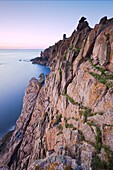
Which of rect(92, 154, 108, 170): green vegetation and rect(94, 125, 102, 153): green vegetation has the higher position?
rect(94, 125, 102, 153): green vegetation

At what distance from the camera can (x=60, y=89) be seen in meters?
21.0

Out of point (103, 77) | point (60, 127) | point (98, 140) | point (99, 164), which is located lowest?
point (60, 127)

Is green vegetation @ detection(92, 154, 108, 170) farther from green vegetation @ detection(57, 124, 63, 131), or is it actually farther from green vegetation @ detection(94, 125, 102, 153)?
green vegetation @ detection(57, 124, 63, 131)

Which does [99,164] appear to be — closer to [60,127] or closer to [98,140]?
[98,140]

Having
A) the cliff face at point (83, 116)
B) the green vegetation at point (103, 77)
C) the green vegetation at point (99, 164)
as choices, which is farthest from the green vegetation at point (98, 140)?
the green vegetation at point (103, 77)

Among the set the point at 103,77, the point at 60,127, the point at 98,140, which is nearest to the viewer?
the point at 98,140

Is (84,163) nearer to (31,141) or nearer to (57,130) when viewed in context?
(57,130)

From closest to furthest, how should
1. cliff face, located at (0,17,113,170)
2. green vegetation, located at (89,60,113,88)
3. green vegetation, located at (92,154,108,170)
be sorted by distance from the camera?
1. green vegetation, located at (92,154,108,170)
2. cliff face, located at (0,17,113,170)
3. green vegetation, located at (89,60,113,88)

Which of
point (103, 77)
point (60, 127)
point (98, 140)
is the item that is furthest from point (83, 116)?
point (60, 127)

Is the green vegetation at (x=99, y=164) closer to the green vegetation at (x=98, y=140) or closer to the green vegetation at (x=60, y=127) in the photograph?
the green vegetation at (x=98, y=140)

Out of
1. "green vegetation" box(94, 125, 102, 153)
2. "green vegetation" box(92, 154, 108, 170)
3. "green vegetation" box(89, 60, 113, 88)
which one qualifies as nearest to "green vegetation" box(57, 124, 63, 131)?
"green vegetation" box(94, 125, 102, 153)

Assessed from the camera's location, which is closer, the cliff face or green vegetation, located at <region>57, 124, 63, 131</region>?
the cliff face

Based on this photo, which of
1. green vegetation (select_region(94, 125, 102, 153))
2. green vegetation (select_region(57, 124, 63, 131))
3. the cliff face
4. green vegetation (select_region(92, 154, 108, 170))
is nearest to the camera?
green vegetation (select_region(92, 154, 108, 170))

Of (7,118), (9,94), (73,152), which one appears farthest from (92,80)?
(9,94)
